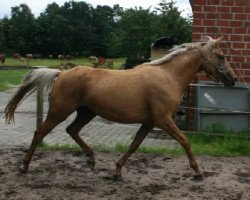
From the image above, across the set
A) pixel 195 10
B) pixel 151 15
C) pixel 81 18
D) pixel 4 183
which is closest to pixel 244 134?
pixel 195 10

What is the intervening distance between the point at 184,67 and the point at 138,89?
0.68 metres

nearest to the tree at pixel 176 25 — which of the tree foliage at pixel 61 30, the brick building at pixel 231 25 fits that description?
the brick building at pixel 231 25

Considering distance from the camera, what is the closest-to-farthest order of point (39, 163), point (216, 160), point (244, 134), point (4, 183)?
point (4, 183)
point (39, 163)
point (216, 160)
point (244, 134)

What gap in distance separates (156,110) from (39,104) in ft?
10.3

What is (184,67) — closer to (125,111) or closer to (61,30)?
(125,111)

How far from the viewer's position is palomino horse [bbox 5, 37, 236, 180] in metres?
5.68

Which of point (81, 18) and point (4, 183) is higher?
point (81, 18)

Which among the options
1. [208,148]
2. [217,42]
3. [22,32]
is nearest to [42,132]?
[217,42]

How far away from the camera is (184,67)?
596 centimetres

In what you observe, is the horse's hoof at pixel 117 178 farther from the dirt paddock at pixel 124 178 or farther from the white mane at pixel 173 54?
the white mane at pixel 173 54

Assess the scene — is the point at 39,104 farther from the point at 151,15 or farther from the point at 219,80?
the point at 151,15

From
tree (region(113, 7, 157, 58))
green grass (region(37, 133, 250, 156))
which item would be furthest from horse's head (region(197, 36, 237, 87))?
tree (region(113, 7, 157, 58))

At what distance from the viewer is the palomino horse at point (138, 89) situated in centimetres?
568

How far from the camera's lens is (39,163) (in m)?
6.62
